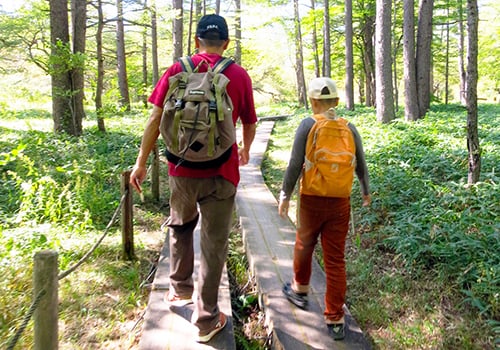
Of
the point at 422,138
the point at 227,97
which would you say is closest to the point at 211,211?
the point at 227,97

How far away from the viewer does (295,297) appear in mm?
3320

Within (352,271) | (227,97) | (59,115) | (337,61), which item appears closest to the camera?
(227,97)

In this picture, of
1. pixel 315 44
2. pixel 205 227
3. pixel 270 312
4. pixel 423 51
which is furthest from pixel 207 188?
pixel 315 44

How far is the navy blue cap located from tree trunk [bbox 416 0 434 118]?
36.4 ft

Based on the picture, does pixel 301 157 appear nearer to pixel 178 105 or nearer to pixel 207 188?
pixel 207 188

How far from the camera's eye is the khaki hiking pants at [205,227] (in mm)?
2596

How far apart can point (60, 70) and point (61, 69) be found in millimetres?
46

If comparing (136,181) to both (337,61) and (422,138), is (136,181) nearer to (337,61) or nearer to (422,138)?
(422,138)

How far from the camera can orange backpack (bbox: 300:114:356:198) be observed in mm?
2730

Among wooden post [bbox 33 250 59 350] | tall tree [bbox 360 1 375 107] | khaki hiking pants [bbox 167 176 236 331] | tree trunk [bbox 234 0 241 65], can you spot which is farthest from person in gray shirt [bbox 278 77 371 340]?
tree trunk [bbox 234 0 241 65]

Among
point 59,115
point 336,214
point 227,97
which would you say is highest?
point 59,115

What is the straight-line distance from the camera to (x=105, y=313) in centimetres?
335

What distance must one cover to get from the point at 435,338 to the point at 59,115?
9.45 meters

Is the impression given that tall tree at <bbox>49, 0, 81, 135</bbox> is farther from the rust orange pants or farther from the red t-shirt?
the rust orange pants
